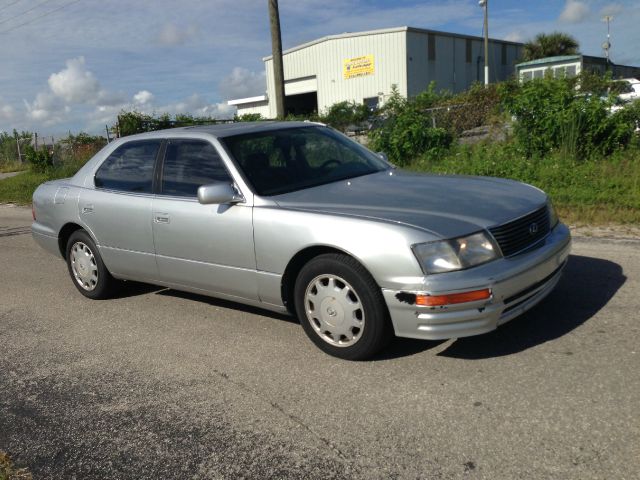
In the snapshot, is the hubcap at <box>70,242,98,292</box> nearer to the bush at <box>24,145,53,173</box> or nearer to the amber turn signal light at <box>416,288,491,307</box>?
the amber turn signal light at <box>416,288,491,307</box>

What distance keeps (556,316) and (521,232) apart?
2.99 feet

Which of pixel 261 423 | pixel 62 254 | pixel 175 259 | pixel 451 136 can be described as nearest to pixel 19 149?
pixel 451 136

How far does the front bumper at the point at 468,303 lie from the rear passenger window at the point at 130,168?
8.74ft

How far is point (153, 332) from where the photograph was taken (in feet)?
16.8

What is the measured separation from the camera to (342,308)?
4.00 meters

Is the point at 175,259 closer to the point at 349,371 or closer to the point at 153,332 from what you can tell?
the point at 153,332

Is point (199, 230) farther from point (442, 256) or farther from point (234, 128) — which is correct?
point (442, 256)

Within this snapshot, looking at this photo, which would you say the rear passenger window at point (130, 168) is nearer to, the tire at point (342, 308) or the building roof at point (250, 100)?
the tire at point (342, 308)

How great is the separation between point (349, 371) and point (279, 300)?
2.51 feet

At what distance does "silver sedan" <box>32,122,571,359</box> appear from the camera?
12.1 feet

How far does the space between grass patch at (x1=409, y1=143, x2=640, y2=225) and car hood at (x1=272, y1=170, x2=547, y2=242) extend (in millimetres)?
3731

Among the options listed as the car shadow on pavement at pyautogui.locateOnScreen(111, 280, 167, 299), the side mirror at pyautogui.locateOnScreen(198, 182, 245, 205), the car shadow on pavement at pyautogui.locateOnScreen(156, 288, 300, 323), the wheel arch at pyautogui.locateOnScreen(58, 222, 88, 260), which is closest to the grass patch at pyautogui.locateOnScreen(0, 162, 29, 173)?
the wheel arch at pyautogui.locateOnScreen(58, 222, 88, 260)

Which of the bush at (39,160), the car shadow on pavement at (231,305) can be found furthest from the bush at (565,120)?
the bush at (39,160)

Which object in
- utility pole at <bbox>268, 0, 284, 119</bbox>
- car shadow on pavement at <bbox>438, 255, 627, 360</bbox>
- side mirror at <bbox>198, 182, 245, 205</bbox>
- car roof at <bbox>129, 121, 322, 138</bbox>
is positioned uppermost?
utility pole at <bbox>268, 0, 284, 119</bbox>
